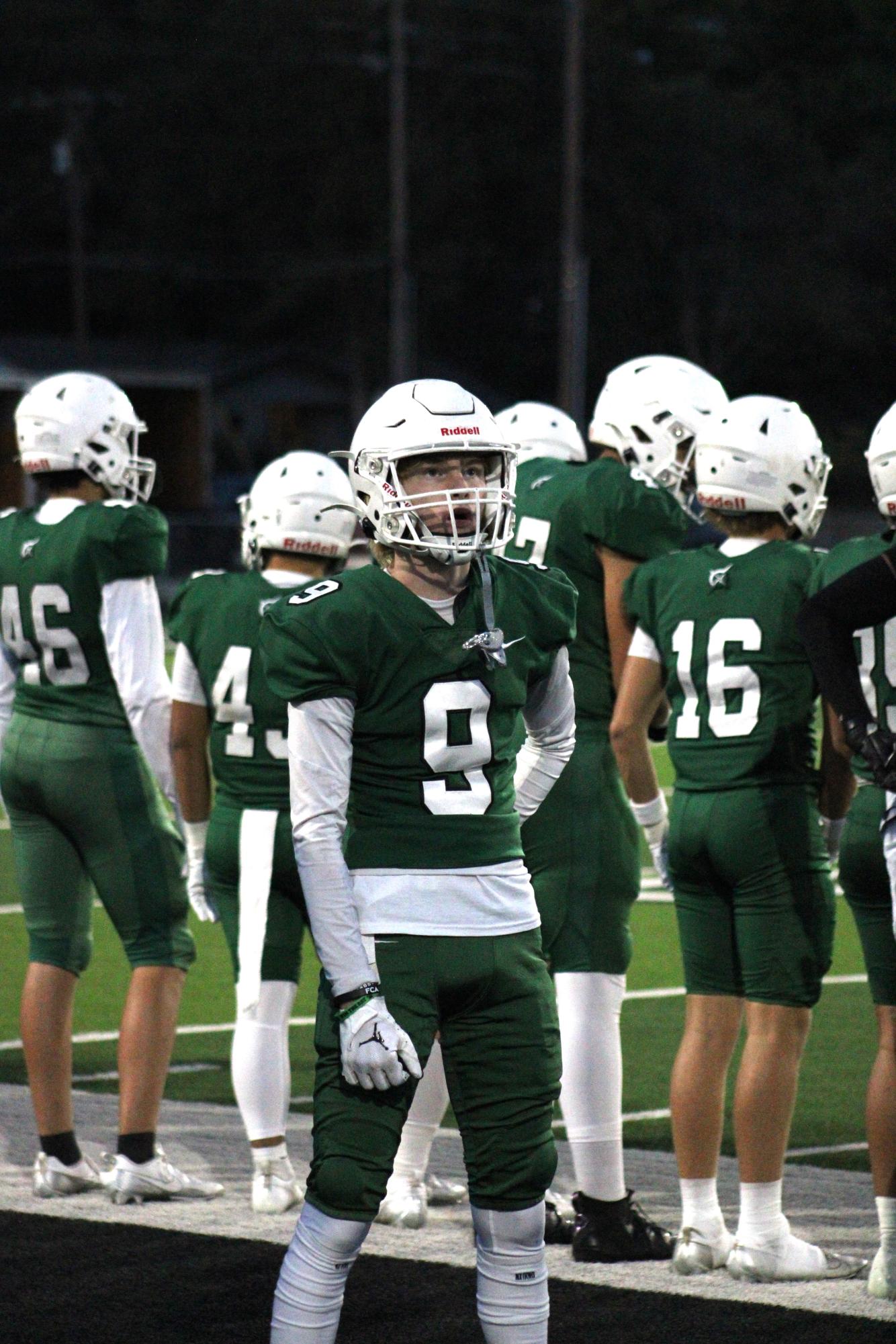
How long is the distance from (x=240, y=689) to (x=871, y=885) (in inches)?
69.0

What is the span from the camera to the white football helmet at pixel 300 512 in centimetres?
583

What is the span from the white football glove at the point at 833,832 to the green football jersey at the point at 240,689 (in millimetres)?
1371

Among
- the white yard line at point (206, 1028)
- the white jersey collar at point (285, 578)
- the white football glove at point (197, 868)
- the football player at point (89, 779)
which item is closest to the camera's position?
the football player at point (89, 779)

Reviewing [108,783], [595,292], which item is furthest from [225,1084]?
[595,292]

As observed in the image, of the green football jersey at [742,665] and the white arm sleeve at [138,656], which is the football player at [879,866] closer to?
the green football jersey at [742,665]

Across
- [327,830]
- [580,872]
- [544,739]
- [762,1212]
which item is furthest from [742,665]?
[327,830]

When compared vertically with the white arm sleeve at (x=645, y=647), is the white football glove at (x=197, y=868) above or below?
below

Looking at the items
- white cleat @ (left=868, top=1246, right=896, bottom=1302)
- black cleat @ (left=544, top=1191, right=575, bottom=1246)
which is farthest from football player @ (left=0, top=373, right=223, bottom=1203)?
white cleat @ (left=868, top=1246, right=896, bottom=1302)

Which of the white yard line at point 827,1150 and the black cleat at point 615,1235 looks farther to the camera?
the white yard line at point 827,1150

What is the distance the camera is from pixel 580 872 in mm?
5438

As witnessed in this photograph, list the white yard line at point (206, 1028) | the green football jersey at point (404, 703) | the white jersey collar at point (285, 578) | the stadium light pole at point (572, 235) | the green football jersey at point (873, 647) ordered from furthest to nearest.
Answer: the stadium light pole at point (572, 235) → the white yard line at point (206, 1028) → the white jersey collar at point (285, 578) → the green football jersey at point (873, 647) → the green football jersey at point (404, 703)

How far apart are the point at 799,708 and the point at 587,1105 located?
1.08 meters

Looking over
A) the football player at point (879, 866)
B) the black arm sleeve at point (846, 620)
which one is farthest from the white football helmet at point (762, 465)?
the black arm sleeve at point (846, 620)

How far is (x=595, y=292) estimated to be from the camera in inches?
2108
